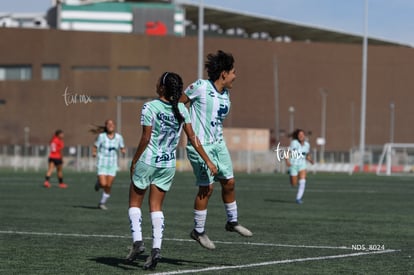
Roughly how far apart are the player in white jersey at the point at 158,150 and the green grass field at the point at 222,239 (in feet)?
1.67

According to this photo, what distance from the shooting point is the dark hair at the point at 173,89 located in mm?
10734

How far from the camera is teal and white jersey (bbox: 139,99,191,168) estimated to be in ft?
35.3

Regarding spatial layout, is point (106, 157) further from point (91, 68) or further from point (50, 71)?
point (50, 71)

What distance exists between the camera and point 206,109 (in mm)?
11750

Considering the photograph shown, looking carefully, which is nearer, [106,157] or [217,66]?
[217,66]

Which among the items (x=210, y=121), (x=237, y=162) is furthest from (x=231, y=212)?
(x=237, y=162)

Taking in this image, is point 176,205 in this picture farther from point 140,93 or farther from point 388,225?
point 140,93

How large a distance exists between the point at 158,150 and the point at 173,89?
663 mm

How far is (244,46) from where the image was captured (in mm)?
102688

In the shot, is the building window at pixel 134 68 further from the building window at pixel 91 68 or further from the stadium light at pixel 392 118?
the stadium light at pixel 392 118

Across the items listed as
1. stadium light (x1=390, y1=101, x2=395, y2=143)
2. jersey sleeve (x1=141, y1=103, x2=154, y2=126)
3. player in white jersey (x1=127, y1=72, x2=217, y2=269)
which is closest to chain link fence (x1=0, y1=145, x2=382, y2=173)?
stadium light (x1=390, y1=101, x2=395, y2=143)

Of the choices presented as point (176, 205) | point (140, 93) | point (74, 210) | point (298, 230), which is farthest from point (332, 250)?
point (140, 93)

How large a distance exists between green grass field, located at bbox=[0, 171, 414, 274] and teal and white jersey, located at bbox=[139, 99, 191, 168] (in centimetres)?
113

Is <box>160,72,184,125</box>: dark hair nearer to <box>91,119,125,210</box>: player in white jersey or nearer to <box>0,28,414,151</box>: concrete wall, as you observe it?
<box>91,119,125,210</box>: player in white jersey
